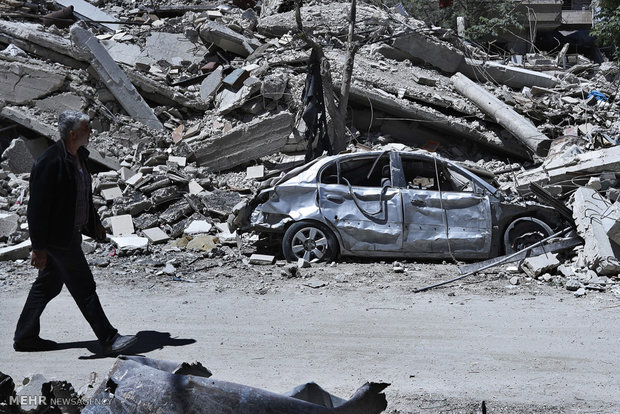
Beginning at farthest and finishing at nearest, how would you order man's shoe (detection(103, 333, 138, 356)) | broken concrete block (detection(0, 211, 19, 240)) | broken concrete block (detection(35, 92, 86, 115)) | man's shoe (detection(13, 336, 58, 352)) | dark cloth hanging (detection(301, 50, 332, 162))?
1. broken concrete block (detection(35, 92, 86, 115))
2. dark cloth hanging (detection(301, 50, 332, 162))
3. broken concrete block (detection(0, 211, 19, 240))
4. man's shoe (detection(13, 336, 58, 352))
5. man's shoe (detection(103, 333, 138, 356))

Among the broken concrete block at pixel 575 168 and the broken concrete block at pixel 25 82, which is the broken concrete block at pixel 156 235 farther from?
the broken concrete block at pixel 575 168

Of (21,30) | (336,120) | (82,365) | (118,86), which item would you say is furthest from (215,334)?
(21,30)

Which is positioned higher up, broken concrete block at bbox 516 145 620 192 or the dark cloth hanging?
the dark cloth hanging

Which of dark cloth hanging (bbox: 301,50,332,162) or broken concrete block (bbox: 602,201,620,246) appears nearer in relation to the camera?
broken concrete block (bbox: 602,201,620,246)

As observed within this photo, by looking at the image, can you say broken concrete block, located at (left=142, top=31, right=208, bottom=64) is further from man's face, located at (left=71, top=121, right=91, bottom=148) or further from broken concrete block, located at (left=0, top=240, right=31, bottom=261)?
man's face, located at (left=71, top=121, right=91, bottom=148)

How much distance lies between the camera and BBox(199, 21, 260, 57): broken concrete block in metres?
15.4

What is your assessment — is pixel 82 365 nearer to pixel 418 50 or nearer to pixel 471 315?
pixel 471 315

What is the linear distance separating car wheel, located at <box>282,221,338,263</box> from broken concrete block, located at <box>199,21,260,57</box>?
7.04 meters

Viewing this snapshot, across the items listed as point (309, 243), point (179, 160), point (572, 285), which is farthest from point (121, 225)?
point (572, 285)

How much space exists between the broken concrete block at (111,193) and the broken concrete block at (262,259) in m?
3.31

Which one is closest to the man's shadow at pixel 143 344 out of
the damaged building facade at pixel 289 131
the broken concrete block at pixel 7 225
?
the damaged building facade at pixel 289 131

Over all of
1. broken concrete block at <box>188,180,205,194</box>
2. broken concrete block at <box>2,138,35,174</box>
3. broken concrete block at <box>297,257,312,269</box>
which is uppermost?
broken concrete block at <box>2,138,35,174</box>

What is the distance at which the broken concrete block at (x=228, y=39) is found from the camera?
15422 millimetres

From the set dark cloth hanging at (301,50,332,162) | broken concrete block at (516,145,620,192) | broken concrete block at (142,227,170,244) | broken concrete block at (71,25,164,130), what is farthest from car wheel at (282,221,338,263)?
broken concrete block at (71,25,164,130)
